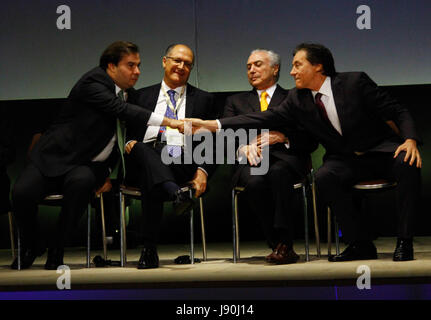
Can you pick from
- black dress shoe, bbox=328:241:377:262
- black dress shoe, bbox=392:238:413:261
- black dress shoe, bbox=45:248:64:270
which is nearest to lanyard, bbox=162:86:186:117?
black dress shoe, bbox=45:248:64:270

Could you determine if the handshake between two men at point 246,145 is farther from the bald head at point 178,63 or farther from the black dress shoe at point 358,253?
the black dress shoe at point 358,253

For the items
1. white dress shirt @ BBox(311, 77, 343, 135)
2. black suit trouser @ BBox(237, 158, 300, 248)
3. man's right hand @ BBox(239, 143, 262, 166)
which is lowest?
black suit trouser @ BBox(237, 158, 300, 248)

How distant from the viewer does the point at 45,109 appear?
530 centimetres

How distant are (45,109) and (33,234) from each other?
6.10 ft

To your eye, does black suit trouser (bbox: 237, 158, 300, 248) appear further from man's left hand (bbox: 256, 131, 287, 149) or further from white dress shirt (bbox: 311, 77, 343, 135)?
white dress shirt (bbox: 311, 77, 343, 135)

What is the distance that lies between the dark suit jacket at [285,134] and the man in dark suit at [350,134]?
3.7 inches

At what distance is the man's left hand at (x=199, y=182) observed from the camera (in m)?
3.77

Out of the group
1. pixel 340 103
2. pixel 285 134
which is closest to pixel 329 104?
pixel 340 103

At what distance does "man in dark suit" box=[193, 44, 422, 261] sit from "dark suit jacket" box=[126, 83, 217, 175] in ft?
0.55

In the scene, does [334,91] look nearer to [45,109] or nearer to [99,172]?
[99,172]

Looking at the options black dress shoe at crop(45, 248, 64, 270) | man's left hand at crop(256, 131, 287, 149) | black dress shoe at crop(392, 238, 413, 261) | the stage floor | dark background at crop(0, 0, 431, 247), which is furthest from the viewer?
dark background at crop(0, 0, 431, 247)

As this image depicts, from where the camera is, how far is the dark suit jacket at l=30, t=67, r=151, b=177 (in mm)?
3734

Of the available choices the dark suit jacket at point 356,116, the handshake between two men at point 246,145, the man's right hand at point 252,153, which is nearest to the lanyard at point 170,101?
the handshake between two men at point 246,145

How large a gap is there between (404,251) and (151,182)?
4.79 feet
